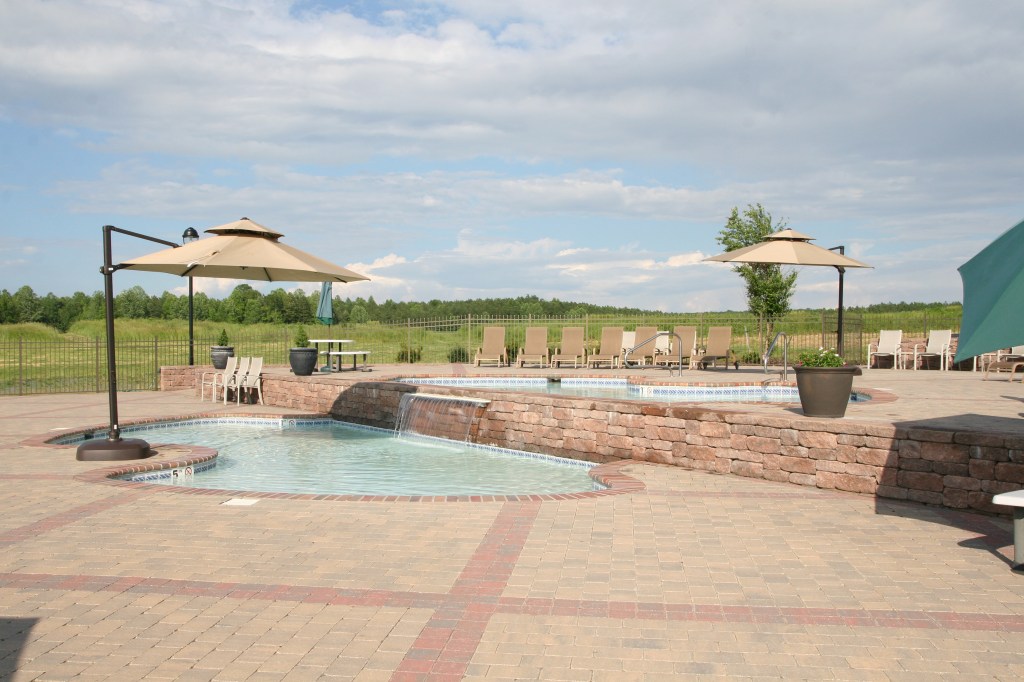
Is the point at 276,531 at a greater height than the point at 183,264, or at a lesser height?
lesser

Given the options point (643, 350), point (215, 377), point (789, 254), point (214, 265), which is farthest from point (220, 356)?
point (789, 254)

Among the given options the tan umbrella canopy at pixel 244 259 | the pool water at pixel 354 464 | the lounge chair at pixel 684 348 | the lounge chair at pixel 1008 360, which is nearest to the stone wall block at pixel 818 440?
the pool water at pixel 354 464

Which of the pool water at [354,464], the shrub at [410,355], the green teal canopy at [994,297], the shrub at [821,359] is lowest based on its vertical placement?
the pool water at [354,464]

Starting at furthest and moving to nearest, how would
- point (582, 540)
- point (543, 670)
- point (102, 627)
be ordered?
1. point (582, 540)
2. point (102, 627)
3. point (543, 670)

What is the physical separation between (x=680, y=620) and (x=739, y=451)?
13.7ft

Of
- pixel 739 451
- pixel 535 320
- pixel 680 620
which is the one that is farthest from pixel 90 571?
pixel 535 320

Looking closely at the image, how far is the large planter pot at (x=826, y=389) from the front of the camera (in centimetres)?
775

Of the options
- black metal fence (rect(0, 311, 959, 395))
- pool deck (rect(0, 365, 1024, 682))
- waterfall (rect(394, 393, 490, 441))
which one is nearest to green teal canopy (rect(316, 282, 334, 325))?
black metal fence (rect(0, 311, 959, 395))

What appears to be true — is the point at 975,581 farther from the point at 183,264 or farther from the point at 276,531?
the point at 183,264

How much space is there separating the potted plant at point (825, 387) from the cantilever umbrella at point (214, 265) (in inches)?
221

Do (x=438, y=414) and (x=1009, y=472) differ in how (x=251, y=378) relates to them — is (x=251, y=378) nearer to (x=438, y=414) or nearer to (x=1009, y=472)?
(x=438, y=414)

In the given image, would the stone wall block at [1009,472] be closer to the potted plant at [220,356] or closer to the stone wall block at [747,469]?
the stone wall block at [747,469]

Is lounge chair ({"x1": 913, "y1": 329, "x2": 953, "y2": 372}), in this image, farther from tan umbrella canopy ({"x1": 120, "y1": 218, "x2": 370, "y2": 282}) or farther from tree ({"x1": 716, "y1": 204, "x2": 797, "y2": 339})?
tan umbrella canopy ({"x1": 120, "y1": 218, "x2": 370, "y2": 282})

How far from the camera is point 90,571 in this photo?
4.46m
